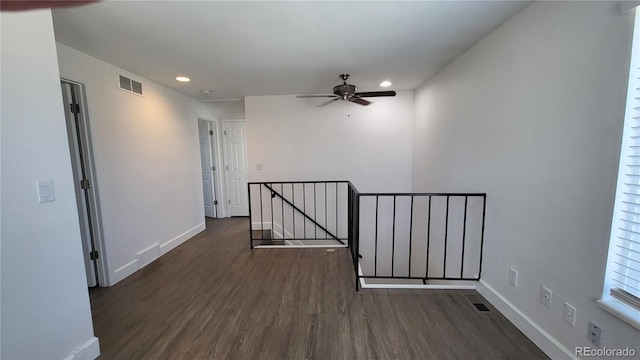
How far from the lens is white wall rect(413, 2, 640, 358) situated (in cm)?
117

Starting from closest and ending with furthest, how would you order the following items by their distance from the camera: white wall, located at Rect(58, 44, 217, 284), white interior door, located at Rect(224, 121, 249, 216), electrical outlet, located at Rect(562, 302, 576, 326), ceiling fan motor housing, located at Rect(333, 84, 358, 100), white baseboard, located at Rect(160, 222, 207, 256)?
electrical outlet, located at Rect(562, 302, 576, 326)
white wall, located at Rect(58, 44, 217, 284)
ceiling fan motor housing, located at Rect(333, 84, 358, 100)
white baseboard, located at Rect(160, 222, 207, 256)
white interior door, located at Rect(224, 121, 249, 216)

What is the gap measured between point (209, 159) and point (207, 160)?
2.6 inches

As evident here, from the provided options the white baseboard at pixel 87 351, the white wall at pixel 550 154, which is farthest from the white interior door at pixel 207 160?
the white wall at pixel 550 154

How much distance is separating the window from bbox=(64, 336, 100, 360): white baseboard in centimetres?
297

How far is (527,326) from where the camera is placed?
1626 millimetres

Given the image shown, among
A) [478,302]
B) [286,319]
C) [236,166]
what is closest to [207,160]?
[236,166]

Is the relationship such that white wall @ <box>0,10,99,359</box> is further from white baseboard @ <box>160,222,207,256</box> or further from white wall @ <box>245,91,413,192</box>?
white wall @ <box>245,91,413,192</box>

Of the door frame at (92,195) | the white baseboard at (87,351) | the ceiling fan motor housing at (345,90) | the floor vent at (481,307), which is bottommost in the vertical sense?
the floor vent at (481,307)

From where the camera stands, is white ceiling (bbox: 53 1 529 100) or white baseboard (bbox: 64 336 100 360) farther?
white ceiling (bbox: 53 1 529 100)

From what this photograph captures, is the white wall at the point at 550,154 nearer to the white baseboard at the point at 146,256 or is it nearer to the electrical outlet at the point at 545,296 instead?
the electrical outlet at the point at 545,296

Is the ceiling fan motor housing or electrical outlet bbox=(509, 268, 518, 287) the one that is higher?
the ceiling fan motor housing

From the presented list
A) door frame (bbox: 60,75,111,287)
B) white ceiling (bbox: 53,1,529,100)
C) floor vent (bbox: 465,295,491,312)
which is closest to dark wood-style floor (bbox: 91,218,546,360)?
floor vent (bbox: 465,295,491,312)

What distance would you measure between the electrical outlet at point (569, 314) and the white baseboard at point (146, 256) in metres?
3.83

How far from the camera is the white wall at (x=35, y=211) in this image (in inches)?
43.7
